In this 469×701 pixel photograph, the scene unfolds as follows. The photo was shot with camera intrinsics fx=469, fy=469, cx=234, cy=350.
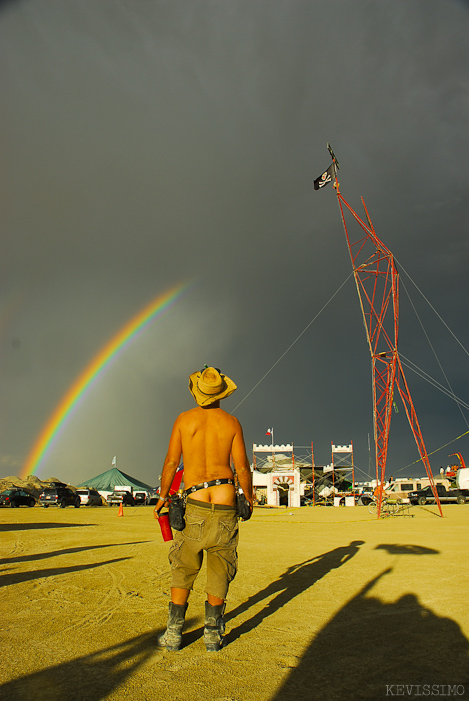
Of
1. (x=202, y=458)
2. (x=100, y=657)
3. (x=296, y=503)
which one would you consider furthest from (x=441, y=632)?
(x=296, y=503)

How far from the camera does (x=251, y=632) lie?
4438 millimetres

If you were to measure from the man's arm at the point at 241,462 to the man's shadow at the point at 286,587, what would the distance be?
4.21 feet

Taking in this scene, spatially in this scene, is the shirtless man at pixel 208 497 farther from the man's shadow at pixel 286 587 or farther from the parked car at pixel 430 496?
the parked car at pixel 430 496

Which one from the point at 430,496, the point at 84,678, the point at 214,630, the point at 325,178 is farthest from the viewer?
the point at 430,496

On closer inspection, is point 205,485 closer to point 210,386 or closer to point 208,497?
point 208,497

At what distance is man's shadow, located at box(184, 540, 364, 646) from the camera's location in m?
4.54

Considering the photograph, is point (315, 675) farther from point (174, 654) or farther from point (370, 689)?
point (174, 654)

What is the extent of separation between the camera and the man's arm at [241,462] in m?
4.45

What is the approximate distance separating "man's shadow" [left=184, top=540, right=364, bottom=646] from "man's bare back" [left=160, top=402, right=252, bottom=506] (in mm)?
1276

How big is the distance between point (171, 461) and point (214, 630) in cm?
148

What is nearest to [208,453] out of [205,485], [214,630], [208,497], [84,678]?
[205,485]

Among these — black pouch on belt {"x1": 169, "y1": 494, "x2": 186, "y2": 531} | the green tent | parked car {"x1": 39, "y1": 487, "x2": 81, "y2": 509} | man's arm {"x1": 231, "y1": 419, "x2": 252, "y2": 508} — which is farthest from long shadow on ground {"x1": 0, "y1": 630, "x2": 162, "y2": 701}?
the green tent

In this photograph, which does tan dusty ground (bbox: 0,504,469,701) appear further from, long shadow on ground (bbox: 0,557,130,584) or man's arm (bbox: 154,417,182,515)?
man's arm (bbox: 154,417,182,515)

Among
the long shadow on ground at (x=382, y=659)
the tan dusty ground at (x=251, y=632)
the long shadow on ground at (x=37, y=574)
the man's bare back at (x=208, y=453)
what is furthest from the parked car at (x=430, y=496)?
the man's bare back at (x=208, y=453)
